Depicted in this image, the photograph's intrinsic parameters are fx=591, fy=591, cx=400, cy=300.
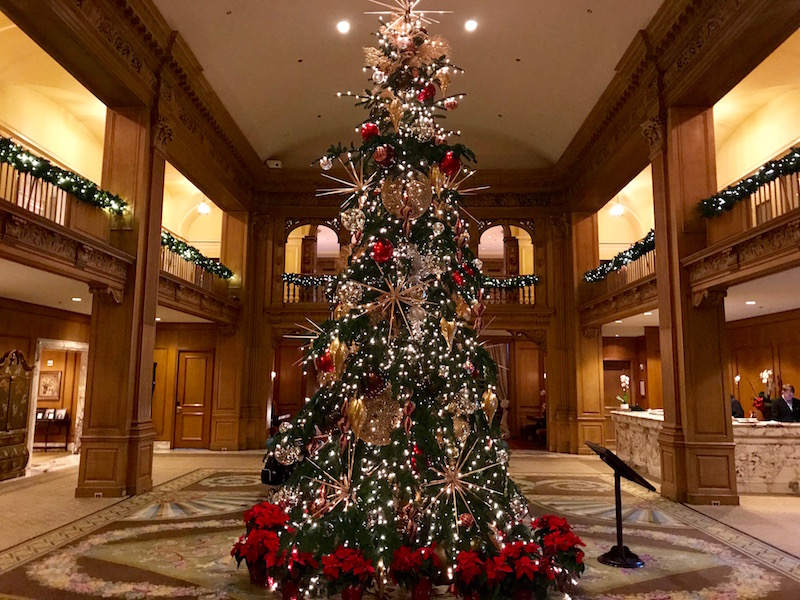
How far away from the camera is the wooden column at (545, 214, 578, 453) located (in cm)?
1333

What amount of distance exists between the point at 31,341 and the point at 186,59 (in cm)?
592

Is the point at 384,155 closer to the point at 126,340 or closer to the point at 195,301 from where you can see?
the point at 126,340

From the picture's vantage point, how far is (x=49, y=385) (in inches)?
515

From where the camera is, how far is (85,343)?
41.1ft

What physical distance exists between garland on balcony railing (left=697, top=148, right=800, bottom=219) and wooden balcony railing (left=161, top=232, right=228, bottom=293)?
324 inches


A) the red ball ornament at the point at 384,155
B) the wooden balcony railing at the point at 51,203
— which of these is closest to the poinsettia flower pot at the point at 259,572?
the red ball ornament at the point at 384,155

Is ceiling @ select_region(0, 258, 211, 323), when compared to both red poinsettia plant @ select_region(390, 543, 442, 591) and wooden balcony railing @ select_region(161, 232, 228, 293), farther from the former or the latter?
red poinsettia plant @ select_region(390, 543, 442, 591)

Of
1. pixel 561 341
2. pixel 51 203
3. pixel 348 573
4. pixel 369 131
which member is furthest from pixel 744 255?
pixel 51 203

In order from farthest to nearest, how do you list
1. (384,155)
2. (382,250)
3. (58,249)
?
(58,249) < (384,155) < (382,250)

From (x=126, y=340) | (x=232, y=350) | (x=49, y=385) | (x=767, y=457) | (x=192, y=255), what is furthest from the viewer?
(x=232, y=350)

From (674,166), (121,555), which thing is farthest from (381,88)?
(674,166)

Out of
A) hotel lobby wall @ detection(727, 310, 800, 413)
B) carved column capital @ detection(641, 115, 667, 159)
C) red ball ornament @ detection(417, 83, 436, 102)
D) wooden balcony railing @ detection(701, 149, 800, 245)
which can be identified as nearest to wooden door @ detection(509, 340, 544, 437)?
hotel lobby wall @ detection(727, 310, 800, 413)

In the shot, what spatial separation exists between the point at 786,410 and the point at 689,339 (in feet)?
7.55

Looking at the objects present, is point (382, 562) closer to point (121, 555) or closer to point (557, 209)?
point (121, 555)
